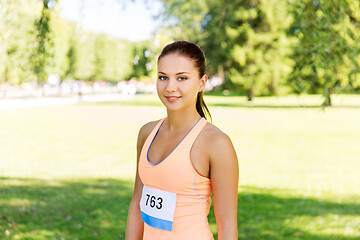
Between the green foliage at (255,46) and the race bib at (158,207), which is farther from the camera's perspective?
the green foliage at (255,46)

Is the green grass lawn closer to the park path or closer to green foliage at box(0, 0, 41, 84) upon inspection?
green foliage at box(0, 0, 41, 84)

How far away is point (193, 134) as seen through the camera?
1.86 m

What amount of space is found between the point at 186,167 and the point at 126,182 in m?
8.34

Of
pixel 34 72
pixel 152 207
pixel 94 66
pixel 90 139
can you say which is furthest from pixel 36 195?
pixel 94 66

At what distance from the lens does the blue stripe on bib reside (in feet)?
6.14

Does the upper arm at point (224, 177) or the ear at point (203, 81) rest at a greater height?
the ear at point (203, 81)

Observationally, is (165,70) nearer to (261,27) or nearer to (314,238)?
(314,238)

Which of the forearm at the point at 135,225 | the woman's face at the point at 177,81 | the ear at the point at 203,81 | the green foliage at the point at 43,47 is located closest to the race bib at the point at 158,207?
the forearm at the point at 135,225

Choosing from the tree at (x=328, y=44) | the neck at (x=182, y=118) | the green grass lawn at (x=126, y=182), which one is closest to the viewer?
the neck at (x=182, y=118)

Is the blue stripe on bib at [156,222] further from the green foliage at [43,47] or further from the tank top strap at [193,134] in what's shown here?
the green foliage at [43,47]

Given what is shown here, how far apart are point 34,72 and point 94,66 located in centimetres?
6864

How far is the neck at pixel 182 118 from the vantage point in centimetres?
197

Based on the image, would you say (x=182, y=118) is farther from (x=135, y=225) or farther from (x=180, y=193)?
(x=135, y=225)

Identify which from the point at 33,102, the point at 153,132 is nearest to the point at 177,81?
the point at 153,132
